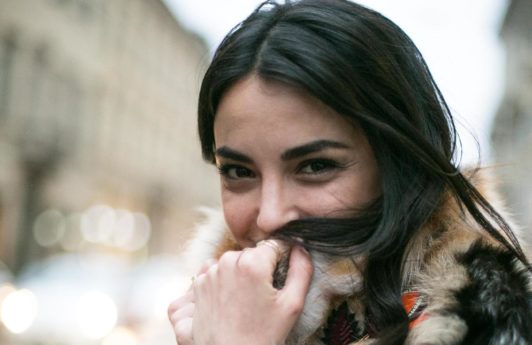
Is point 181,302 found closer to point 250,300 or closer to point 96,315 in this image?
point 250,300

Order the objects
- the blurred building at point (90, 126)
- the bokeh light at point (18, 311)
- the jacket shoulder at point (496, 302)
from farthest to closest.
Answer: the blurred building at point (90, 126) → the bokeh light at point (18, 311) → the jacket shoulder at point (496, 302)

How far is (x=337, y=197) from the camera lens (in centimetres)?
172

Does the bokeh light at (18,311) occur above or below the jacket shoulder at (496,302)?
below

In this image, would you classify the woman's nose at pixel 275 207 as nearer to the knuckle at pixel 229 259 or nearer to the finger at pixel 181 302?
the knuckle at pixel 229 259

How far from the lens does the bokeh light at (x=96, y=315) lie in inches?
377

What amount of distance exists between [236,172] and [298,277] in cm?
40

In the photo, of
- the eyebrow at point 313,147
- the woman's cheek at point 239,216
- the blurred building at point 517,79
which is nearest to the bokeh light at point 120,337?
the woman's cheek at point 239,216

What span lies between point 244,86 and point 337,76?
0.90 feet

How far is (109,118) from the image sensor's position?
32.1 meters

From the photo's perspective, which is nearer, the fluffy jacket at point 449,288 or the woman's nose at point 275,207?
the fluffy jacket at point 449,288

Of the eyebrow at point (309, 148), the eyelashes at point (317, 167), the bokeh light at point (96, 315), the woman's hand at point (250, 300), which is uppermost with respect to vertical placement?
the eyebrow at point (309, 148)

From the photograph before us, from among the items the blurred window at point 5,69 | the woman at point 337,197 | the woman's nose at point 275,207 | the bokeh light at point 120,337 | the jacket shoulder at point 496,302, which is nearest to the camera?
the jacket shoulder at point 496,302

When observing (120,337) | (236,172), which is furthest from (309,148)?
(120,337)

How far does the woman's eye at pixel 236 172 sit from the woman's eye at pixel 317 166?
180mm
